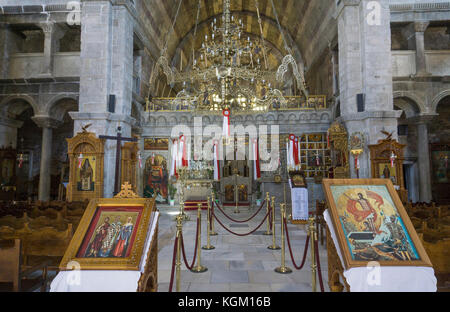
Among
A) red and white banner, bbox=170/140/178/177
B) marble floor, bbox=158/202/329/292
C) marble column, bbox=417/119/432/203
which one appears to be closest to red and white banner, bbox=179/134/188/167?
red and white banner, bbox=170/140/178/177

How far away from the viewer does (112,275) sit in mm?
2365

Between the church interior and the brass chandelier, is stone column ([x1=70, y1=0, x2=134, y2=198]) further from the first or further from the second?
the brass chandelier

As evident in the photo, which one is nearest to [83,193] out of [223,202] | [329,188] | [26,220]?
[26,220]

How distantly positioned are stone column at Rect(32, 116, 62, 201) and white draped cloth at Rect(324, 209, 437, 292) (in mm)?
14159

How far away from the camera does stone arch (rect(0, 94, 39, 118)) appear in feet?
41.7

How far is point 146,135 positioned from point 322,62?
1233 cm

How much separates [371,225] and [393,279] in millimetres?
554

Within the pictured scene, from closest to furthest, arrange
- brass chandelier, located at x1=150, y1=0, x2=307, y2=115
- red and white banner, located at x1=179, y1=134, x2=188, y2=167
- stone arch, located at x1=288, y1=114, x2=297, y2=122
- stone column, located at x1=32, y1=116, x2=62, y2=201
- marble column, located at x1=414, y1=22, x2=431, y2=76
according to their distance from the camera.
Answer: brass chandelier, located at x1=150, y1=0, x2=307, y2=115
red and white banner, located at x1=179, y1=134, x2=188, y2=167
marble column, located at x1=414, y1=22, x2=431, y2=76
stone column, located at x1=32, y1=116, x2=62, y2=201
stone arch, located at x1=288, y1=114, x2=297, y2=122

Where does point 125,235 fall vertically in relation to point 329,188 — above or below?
below

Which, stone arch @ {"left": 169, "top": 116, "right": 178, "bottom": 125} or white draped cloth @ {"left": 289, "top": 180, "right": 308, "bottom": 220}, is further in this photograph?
stone arch @ {"left": 169, "top": 116, "right": 178, "bottom": 125}

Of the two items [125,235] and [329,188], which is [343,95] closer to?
[329,188]

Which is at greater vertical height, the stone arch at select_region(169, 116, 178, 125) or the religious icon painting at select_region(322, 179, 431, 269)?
the stone arch at select_region(169, 116, 178, 125)

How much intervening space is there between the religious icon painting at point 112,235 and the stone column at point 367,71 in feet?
31.9

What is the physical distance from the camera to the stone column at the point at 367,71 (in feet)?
32.6
